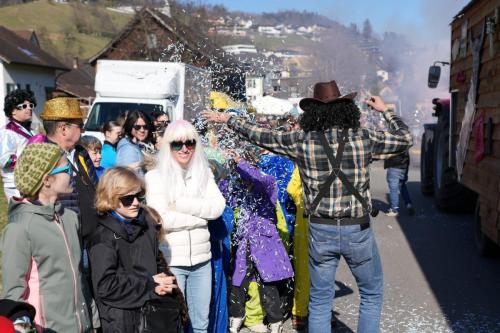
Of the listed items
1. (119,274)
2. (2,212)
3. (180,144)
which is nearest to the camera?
(119,274)

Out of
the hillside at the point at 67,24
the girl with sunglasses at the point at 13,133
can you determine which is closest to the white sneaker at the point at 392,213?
the girl with sunglasses at the point at 13,133

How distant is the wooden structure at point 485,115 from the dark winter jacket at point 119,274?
461 centimetres

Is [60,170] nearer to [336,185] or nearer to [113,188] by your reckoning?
[113,188]

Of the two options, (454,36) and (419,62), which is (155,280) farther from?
(419,62)

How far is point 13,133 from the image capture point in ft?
16.3

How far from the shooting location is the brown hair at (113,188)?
10.6 ft

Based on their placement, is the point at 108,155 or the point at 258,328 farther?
the point at 108,155

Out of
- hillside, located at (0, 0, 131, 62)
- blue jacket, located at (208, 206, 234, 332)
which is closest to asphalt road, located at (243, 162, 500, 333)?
blue jacket, located at (208, 206, 234, 332)

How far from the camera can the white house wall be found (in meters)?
40.6

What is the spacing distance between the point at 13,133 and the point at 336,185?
8.83 ft

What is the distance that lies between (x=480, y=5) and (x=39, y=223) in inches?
282

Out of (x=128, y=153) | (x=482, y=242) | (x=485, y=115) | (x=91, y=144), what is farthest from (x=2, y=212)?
(x=485, y=115)

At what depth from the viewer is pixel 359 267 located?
3.96m

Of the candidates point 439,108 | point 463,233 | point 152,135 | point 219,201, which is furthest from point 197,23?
point 219,201
